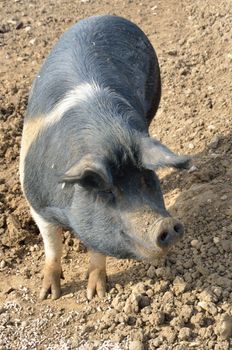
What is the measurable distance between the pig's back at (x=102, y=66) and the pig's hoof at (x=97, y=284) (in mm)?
1143

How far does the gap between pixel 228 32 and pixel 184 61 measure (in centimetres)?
68

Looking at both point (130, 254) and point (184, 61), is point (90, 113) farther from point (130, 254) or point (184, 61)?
point (184, 61)

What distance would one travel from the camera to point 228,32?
7270 mm

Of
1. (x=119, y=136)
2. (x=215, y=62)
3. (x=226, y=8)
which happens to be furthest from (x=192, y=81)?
(x=119, y=136)

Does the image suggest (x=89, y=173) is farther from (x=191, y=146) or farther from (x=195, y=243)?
(x=191, y=146)

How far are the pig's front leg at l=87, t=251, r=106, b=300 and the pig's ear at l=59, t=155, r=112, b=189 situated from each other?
128 cm

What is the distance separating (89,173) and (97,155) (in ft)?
0.68

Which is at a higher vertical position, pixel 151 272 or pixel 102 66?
pixel 102 66

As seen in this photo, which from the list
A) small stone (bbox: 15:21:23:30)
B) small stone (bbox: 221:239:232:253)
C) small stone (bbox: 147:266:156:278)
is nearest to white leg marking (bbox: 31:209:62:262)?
small stone (bbox: 147:266:156:278)

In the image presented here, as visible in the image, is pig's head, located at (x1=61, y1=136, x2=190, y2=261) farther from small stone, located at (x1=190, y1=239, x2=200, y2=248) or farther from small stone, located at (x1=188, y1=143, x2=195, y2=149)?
small stone, located at (x1=188, y1=143, x2=195, y2=149)

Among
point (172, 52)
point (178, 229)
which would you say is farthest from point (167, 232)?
point (172, 52)

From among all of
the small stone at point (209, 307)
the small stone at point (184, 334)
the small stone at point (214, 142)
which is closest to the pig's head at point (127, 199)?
the small stone at point (184, 334)

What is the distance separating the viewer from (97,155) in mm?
3256

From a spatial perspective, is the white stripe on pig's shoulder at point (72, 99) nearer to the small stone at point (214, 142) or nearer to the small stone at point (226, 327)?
the small stone at point (226, 327)
